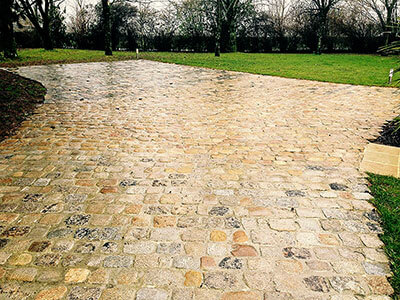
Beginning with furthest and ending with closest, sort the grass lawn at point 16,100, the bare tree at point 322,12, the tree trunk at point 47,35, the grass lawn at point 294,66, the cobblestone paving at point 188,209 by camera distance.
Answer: the bare tree at point 322,12 → the tree trunk at point 47,35 → the grass lawn at point 294,66 → the grass lawn at point 16,100 → the cobblestone paving at point 188,209

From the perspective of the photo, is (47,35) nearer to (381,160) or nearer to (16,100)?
(16,100)

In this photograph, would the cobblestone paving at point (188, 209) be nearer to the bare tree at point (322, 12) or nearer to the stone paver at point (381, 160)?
the stone paver at point (381, 160)

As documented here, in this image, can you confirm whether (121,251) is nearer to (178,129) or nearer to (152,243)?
(152,243)

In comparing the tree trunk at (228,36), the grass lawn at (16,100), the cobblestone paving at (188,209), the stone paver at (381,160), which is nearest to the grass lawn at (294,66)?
the grass lawn at (16,100)

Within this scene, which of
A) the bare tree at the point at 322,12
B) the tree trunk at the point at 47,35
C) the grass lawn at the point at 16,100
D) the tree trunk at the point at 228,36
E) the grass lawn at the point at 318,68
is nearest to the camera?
the grass lawn at the point at 16,100

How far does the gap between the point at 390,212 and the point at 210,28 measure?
97.6 feet

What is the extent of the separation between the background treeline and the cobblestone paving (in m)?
25.7

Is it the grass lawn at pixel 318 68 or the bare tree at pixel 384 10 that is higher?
the bare tree at pixel 384 10

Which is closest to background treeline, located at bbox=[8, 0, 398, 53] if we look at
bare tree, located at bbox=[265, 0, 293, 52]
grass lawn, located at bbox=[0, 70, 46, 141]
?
bare tree, located at bbox=[265, 0, 293, 52]

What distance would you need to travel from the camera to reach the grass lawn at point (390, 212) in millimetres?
2203

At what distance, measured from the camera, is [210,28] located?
29.6m

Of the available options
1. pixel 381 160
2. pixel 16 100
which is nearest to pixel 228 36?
pixel 16 100

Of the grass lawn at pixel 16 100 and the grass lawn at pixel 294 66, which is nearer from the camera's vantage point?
the grass lawn at pixel 16 100

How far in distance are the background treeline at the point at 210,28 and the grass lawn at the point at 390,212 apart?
92.4 feet
